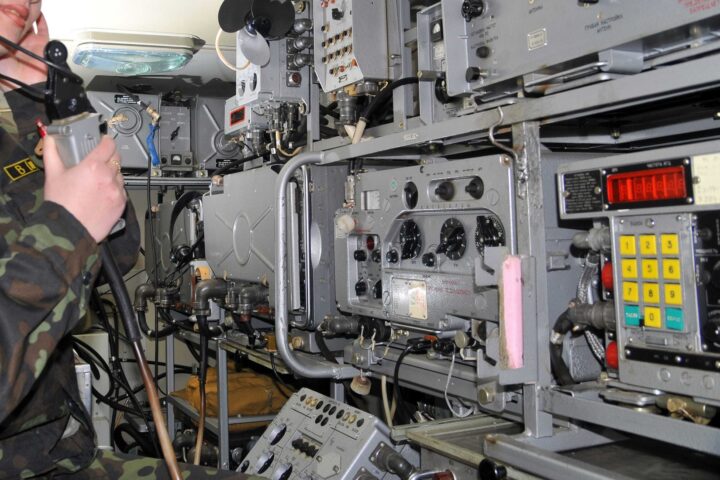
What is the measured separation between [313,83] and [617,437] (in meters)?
2.07

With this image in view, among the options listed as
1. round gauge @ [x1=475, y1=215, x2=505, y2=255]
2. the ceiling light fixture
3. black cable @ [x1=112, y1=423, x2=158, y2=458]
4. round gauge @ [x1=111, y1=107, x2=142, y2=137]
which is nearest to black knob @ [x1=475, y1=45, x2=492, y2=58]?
round gauge @ [x1=475, y1=215, x2=505, y2=255]

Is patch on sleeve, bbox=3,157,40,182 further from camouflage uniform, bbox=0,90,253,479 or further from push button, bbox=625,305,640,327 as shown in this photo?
push button, bbox=625,305,640,327

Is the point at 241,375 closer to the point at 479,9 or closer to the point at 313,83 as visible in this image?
the point at 313,83

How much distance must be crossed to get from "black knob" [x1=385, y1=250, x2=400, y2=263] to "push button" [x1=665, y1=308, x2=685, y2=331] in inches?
42.4

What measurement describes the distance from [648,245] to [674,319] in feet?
0.53

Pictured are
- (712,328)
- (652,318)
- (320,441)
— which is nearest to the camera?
(712,328)

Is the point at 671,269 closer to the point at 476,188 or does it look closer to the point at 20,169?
the point at 476,188

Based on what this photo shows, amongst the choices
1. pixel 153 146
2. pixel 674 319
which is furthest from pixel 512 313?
pixel 153 146

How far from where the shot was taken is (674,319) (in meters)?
1.60

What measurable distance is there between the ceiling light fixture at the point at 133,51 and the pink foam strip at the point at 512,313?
301 centimetres

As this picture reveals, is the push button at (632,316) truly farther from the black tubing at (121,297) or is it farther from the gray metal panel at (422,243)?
the black tubing at (121,297)

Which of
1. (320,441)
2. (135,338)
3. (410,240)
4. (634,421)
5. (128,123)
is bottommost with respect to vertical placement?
(320,441)

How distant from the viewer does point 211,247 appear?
407cm

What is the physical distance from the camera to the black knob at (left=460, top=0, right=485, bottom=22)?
6.73 feet
